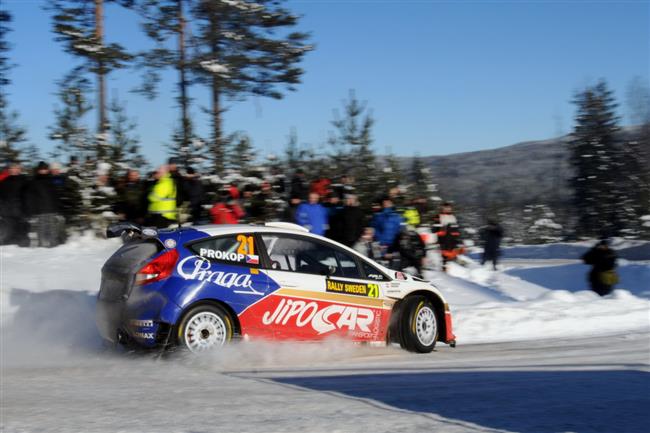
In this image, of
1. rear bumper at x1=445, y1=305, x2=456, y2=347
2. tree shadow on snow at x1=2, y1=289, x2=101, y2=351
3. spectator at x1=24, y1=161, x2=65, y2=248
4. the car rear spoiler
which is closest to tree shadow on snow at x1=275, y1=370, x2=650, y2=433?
rear bumper at x1=445, y1=305, x2=456, y2=347

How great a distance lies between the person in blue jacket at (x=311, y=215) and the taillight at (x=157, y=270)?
19.1ft

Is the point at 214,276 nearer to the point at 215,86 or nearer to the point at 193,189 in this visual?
the point at 193,189

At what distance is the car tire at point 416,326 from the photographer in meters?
9.55

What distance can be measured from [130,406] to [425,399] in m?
2.24

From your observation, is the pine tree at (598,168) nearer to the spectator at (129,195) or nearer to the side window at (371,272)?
the spectator at (129,195)

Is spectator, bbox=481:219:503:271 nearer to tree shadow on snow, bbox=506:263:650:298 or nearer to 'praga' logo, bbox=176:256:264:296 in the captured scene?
tree shadow on snow, bbox=506:263:650:298

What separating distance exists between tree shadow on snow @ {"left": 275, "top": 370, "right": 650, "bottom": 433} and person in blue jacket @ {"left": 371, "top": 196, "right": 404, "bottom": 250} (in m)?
7.13

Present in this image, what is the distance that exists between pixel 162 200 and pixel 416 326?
640 centimetres

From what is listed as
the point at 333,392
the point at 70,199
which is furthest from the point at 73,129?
the point at 333,392

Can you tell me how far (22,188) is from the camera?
593 inches

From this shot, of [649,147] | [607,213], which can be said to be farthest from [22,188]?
[649,147]

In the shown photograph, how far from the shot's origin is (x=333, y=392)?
21.4 ft

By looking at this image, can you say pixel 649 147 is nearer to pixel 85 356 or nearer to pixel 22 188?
pixel 22 188

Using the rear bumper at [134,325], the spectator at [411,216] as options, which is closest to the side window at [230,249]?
the rear bumper at [134,325]
